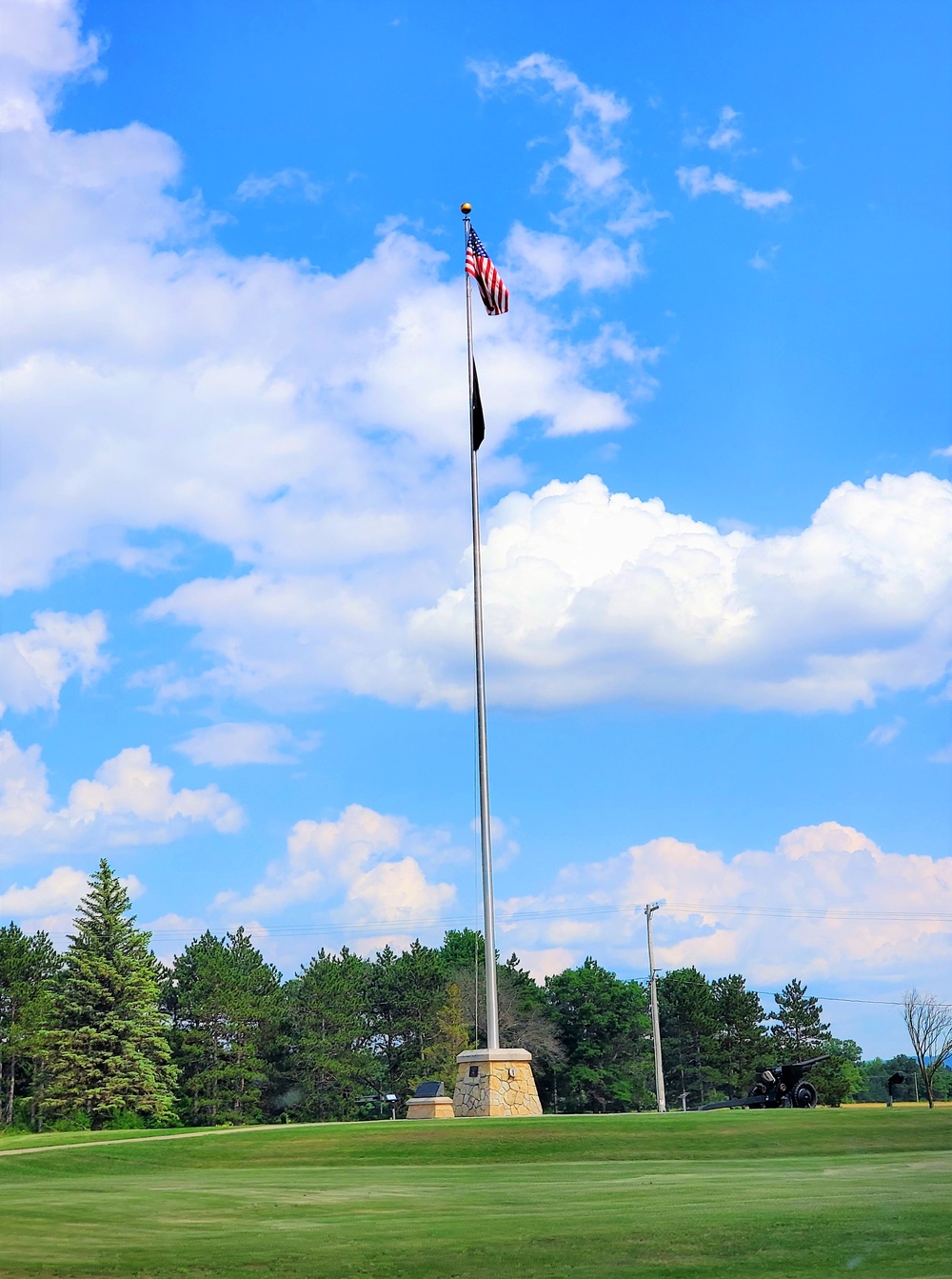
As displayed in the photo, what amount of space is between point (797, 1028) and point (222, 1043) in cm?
3708

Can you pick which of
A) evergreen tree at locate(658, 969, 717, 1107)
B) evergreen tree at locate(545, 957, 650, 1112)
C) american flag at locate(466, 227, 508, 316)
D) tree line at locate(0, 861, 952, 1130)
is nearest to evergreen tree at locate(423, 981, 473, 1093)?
tree line at locate(0, 861, 952, 1130)

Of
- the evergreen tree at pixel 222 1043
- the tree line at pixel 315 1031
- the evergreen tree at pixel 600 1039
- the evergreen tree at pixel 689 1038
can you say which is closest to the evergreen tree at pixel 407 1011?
the tree line at pixel 315 1031

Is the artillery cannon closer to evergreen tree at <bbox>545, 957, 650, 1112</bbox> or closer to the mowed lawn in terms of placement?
the mowed lawn

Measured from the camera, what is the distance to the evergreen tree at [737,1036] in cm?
8244

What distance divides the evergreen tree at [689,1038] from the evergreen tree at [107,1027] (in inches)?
1471

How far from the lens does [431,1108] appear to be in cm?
3238

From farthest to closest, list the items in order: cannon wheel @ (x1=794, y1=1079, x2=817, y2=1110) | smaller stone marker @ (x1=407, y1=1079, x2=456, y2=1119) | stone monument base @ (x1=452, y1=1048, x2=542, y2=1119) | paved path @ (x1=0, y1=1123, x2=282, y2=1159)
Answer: smaller stone marker @ (x1=407, y1=1079, x2=456, y2=1119) → stone monument base @ (x1=452, y1=1048, x2=542, y2=1119) → cannon wheel @ (x1=794, y1=1079, x2=817, y2=1110) → paved path @ (x1=0, y1=1123, x2=282, y2=1159)

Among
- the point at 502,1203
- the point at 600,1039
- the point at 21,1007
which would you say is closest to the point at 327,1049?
the point at 21,1007

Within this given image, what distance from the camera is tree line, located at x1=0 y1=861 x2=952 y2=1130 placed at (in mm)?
57844

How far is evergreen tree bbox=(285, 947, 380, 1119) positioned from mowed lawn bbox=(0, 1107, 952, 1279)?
154 ft

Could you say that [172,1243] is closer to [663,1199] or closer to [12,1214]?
[12,1214]

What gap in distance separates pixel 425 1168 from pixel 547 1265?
10966mm

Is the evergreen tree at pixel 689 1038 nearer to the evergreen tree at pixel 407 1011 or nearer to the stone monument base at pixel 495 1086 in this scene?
the evergreen tree at pixel 407 1011

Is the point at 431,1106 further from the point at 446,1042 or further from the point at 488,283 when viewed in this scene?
the point at 446,1042
